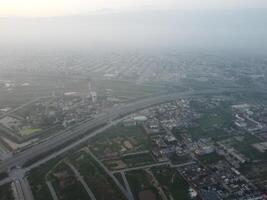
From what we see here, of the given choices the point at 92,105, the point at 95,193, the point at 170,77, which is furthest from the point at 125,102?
the point at 95,193

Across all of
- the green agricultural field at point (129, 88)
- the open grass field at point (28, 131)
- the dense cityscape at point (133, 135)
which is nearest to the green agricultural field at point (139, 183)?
the dense cityscape at point (133, 135)

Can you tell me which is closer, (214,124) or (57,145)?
(57,145)

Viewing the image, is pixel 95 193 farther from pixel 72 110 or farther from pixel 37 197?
pixel 72 110

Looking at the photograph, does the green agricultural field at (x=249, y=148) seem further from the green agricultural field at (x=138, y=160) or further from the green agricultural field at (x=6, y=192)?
the green agricultural field at (x=6, y=192)

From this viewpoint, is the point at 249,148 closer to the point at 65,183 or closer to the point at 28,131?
the point at 65,183

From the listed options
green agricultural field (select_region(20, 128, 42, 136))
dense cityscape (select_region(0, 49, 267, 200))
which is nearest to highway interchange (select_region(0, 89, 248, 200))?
dense cityscape (select_region(0, 49, 267, 200))

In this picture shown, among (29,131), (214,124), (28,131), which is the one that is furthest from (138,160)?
(28,131)
